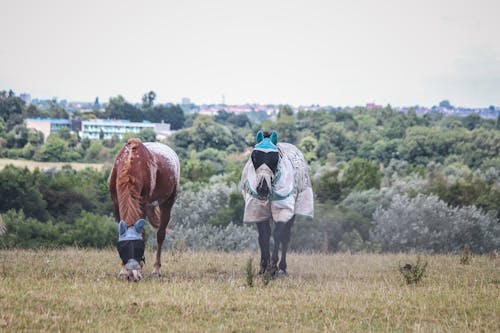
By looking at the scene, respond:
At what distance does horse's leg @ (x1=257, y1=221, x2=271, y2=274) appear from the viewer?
14.6 m

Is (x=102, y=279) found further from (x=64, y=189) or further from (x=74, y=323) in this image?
(x=64, y=189)

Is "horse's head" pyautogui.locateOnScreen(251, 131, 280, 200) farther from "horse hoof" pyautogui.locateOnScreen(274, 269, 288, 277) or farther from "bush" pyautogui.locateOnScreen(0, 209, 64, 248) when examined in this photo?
"bush" pyautogui.locateOnScreen(0, 209, 64, 248)

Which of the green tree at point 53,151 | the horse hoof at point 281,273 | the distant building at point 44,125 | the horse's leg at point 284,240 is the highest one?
the horse's leg at point 284,240

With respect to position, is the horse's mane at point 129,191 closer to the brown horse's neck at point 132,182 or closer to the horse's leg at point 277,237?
the brown horse's neck at point 132,182

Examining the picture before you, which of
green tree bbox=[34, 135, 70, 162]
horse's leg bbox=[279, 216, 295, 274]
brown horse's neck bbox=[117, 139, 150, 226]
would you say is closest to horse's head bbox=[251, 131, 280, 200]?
horse's leg bbox=[279, 216, 295, 274]

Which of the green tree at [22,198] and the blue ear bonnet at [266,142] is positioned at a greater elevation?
the blue ear bonnet at [266,142]

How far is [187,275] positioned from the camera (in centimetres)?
1403

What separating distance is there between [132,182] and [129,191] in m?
0.17

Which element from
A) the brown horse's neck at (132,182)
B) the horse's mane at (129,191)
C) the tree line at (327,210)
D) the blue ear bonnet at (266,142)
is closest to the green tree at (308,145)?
the tree line at (327,210)

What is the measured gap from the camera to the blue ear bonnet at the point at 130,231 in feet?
40.3

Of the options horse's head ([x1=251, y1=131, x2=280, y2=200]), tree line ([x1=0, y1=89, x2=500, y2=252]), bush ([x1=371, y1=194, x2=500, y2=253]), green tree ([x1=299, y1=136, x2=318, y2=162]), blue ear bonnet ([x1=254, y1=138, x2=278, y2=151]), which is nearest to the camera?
horse's head ([x1=251, y1=131, x2=280, y2=200])

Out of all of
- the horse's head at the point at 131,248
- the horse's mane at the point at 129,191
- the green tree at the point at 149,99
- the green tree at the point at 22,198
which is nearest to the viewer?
the horse's head at the point at 131,248

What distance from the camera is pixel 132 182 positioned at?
12.8 m

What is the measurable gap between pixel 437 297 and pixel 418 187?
98.9 feet
